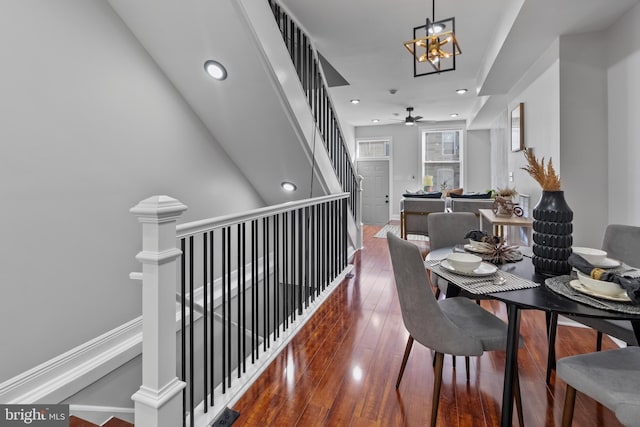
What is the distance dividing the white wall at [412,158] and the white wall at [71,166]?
272 inches

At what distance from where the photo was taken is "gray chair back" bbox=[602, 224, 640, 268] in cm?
174

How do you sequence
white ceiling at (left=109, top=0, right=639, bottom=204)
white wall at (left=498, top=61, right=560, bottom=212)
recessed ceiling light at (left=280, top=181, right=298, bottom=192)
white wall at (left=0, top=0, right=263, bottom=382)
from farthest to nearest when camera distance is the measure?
recessed ceiling light at (left=280, top=181, right=298, bottom=192)
white wall at (left=498, top=61, right=560, bottom=212)
white ceiling at (left=109, top=0, right=639, bottom=204)
white wall at (left=0, top=0, right=263, bottom=382)

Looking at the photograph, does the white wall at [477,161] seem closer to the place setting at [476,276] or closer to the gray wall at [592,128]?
the gray wall at [592,128]

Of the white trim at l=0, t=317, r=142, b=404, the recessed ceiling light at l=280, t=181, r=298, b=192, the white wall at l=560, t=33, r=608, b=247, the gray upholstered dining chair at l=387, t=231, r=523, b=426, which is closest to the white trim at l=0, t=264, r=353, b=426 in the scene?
the white trim at l=0, t=317, r=142, b=404

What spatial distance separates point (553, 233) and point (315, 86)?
2.62 meters

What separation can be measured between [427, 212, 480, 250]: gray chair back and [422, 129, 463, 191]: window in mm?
6145

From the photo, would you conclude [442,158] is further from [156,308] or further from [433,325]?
[156,308]

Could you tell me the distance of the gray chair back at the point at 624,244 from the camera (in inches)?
68.4

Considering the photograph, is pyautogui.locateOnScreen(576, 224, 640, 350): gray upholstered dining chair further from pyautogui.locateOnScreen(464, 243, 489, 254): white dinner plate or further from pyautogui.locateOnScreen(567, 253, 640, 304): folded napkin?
pyautogui.locateOnScreen(464, 243, 489, 254): white dinner plate

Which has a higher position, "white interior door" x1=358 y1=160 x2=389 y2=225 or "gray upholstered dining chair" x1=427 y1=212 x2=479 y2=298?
"white interior door" x1=358 y1=160 x2=389 y2=225

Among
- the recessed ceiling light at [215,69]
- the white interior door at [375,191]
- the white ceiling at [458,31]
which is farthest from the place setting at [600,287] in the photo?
the white interior door at [375,191]

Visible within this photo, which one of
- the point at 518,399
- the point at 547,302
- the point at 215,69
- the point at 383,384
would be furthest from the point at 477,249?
the point at 215,69

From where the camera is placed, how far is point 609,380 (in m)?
1.12

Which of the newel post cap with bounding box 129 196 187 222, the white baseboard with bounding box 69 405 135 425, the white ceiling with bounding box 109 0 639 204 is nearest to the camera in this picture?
the newel post cap with bounding box 129 196 187 222
